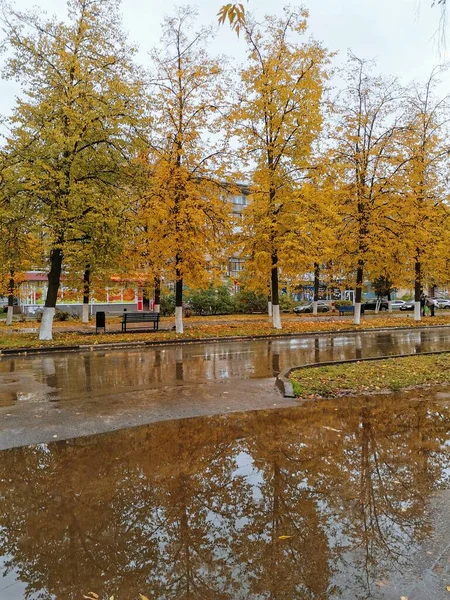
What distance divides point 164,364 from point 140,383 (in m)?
2.93

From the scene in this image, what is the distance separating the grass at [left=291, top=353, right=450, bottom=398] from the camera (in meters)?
9.06

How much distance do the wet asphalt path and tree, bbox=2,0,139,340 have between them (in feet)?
16.5

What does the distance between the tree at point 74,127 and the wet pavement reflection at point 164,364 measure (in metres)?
5.04

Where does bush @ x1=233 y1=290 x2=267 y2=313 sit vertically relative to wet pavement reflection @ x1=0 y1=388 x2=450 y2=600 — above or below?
above

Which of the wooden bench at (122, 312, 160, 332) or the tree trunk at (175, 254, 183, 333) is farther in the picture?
the wooden bench at (122, 312, 160, 332)

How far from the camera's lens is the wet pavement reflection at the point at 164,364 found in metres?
9.58

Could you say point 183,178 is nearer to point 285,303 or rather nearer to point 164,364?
point 164,364

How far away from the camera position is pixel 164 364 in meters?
13.0

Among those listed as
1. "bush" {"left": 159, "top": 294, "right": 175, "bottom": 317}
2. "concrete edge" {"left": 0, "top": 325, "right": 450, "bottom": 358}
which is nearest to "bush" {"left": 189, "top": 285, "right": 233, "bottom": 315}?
"bush" {"left": 159, "top": 294, "right": 175, "bottom": 317}

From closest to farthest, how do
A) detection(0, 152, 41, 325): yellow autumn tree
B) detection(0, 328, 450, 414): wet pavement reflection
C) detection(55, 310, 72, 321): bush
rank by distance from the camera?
detection(0, 328, 450, 414): wet pavement reflection → detection(0, 152, 41, 325): yellow autumn tree → detection(55, 310, 72, 321): bush

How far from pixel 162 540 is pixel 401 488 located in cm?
255

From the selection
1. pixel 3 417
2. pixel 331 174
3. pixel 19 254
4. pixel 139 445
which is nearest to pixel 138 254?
pixel 19 254

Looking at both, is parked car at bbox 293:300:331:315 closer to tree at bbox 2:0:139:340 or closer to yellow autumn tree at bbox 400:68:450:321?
yellow autumn tree at bbox 400:68:450:321

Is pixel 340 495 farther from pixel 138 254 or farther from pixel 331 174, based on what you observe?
pixel 331 174
